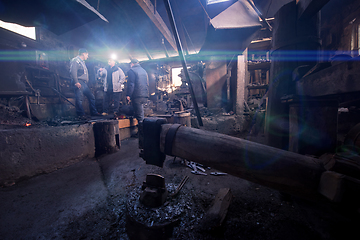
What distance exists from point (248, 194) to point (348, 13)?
9129mm

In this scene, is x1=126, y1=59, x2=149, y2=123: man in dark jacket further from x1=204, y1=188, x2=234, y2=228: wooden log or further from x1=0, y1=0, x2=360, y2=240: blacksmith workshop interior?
x1=204, y1=188, x2=234, y2=228: wooden log

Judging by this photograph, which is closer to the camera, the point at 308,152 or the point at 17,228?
the point at 17,228

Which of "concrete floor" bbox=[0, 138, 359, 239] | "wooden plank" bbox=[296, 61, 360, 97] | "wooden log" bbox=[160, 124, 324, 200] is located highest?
"wooden plank" bbox=[296, 61, 360, 97]

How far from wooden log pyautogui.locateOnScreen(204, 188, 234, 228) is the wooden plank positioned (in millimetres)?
1591

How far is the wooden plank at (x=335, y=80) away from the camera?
124 cm

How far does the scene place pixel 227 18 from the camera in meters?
3.21

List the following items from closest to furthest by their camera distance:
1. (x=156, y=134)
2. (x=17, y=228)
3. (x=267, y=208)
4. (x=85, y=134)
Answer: (x=156, y=134), (x=17, y=228), (x=267, y=208), (x=85, y=134)

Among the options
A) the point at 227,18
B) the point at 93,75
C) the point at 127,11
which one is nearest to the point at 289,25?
the point at 227,18

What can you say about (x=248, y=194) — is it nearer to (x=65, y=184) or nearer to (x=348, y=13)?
(x=65, y=184)

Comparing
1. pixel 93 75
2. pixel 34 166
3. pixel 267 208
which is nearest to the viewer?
pixel 267 208

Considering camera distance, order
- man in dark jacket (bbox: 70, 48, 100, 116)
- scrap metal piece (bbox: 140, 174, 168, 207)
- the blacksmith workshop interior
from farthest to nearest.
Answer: man in dark jacket (bbox: 70, 48, 100, 116) < scrap metal piece (bbox: 140, 174, 168, 207) < the blacksmith workshop interior

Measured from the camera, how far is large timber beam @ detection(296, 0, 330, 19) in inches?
75.1

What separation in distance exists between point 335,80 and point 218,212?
1.82 meters

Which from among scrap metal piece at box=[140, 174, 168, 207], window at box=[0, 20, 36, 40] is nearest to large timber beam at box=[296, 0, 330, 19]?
scrap metal piece at box=[140, 174, 168, 207]
